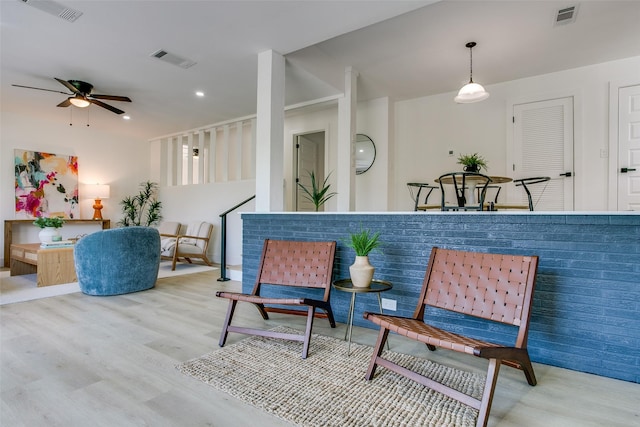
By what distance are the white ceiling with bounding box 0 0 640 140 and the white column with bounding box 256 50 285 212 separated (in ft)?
0.67

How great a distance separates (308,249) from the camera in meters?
2.79

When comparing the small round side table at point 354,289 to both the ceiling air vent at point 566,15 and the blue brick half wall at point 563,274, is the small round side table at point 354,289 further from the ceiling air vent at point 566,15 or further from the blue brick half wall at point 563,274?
A: the ceiling air vent at point 566,15

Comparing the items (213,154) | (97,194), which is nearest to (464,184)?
(213,154)

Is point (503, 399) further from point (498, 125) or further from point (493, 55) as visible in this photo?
point (498, 125)

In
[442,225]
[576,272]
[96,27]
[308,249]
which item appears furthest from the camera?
[96,27]

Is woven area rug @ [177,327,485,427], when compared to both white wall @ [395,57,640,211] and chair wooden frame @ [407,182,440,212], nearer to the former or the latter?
chair wooden frame @ [407,182,440,212]

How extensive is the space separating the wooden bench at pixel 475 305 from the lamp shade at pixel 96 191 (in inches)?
271

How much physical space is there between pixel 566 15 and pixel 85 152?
26.4 ft

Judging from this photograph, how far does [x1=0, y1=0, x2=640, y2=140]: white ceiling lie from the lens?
291cm

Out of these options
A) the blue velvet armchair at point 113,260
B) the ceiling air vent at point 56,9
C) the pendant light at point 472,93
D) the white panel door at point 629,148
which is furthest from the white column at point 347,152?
the white panel door at point 629,148

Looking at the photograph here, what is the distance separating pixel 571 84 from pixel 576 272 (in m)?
3.64

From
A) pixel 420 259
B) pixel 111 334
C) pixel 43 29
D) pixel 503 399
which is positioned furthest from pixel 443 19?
pixel 111 334

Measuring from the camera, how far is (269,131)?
3.58 meters

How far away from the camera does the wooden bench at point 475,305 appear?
4.95 feet
